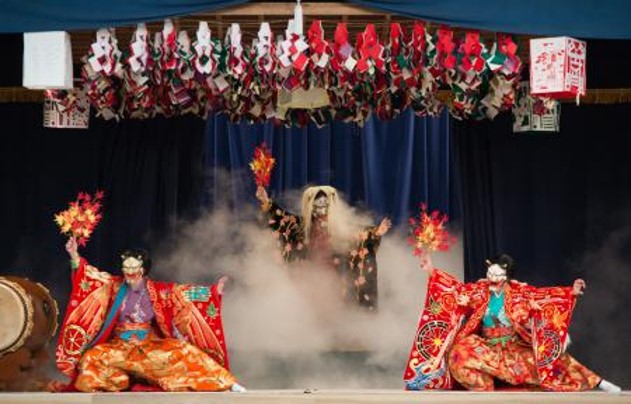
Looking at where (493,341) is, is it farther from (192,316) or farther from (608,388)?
(192,316)

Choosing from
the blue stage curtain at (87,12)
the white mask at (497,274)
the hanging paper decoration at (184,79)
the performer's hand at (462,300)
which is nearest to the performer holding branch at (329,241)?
the hanging paper decoration at (184,79)

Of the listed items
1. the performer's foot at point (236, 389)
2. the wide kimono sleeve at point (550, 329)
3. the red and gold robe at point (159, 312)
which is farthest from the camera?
the red and gold robe at point (159, 312)

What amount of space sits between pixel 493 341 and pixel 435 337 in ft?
1.21

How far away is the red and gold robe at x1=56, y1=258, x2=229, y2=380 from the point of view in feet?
25.0

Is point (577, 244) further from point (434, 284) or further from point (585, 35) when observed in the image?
point (585, 35)

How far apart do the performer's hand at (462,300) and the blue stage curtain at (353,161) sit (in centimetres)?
137

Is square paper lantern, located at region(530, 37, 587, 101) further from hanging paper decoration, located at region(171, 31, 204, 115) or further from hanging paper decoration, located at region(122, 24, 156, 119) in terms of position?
hanging paper decoration, located at region(122, 24, 156, 119)

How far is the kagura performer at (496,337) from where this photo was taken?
24.6ft

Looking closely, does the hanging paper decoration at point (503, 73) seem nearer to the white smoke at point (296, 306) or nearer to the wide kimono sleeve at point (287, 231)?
the white smoke at point (296, 306)

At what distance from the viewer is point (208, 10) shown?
6910 millimetres

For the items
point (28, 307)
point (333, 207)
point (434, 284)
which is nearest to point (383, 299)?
point (333, 207)

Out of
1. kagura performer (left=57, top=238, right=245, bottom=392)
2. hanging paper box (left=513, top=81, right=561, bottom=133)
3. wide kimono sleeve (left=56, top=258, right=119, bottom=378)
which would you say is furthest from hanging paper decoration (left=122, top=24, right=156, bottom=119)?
hanging paper box (left=513, top=81, right=561, bottom=133)

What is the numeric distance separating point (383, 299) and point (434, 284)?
1364 mm

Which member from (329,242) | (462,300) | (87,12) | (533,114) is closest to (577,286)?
(462,300)
